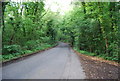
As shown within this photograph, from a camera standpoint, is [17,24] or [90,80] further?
[17,24]

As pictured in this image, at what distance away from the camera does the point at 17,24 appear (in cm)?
988

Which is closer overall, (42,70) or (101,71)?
(101,71)

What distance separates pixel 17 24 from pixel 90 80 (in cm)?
862

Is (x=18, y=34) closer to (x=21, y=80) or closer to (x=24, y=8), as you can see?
(x=24, y=8)

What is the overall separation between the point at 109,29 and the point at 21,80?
30.9ft

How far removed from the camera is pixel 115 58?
26.6 feet

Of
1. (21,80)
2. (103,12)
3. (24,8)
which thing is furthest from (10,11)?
(103,12)

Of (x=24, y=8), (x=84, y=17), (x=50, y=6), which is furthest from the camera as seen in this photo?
(x=50, y=6)

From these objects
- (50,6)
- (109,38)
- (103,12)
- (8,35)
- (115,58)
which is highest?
(50,6)

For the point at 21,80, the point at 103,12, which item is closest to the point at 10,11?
the point at 21,80

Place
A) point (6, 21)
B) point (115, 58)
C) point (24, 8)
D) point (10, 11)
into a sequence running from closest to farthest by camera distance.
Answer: point (115, 58) < point (6, 21) < point (10, 11) < point (24, 8)

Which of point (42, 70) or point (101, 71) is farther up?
point (42, 70)

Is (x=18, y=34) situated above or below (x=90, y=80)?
above

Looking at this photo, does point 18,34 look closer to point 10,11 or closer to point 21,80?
point 10,11
